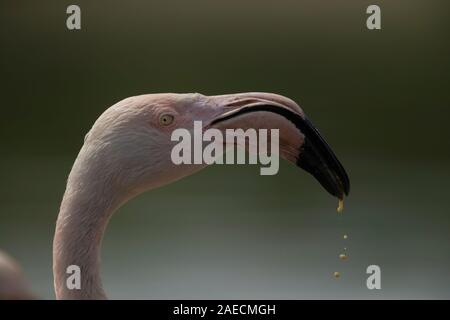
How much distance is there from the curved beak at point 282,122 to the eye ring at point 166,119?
10 centimetres

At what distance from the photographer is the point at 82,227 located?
2062 millimetres

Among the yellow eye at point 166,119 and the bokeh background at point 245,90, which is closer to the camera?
the yellow eye at point 166,119

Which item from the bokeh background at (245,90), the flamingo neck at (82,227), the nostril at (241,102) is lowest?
the flamingo neck at (82,227)

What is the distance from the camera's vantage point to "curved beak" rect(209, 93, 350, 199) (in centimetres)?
212

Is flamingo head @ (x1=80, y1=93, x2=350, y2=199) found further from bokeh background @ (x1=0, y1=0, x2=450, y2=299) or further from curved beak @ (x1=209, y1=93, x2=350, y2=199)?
bokeh background @ (x1=0, y1=0, x2=450, y2=299)

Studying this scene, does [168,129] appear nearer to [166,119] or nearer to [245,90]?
[166,119]

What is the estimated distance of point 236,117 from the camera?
6.96 feet

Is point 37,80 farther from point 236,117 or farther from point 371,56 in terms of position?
point 236,117

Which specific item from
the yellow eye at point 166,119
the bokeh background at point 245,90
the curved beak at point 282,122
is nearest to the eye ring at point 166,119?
the yellow eye at point 166,119

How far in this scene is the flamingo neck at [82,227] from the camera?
204cm

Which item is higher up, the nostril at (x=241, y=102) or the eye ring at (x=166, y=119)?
the nostril at (x=241, y=102)

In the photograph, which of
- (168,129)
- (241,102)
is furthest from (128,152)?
(241,102)

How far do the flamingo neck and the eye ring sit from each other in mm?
173

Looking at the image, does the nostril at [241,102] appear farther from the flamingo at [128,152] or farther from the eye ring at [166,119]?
the eye ring at [166,119]
